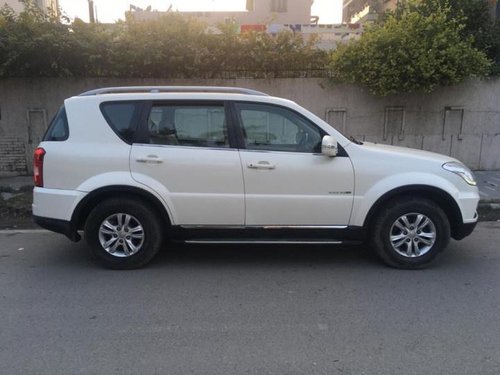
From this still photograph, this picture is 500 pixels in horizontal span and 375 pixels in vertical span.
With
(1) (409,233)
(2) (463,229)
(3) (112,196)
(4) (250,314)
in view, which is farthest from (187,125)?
(2) (463,229)

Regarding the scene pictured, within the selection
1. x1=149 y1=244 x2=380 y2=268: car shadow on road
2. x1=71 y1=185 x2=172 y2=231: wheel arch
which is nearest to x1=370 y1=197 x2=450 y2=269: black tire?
x1=149 y1=244 x2=380 y2=268: car shadow on road

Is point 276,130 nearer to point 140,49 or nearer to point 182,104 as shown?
point 182,104

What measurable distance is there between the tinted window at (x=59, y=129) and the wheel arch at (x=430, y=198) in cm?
321

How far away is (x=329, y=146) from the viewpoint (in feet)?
15.3

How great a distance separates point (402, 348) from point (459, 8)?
9629 mm

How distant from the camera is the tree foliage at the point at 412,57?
29.6 ft

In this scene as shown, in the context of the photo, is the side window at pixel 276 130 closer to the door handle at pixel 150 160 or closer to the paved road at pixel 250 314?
the door handle at pixel 150 160

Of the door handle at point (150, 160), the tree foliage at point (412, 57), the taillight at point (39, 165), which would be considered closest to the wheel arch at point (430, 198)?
the door handle at point (150, 160)

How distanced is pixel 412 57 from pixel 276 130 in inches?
214

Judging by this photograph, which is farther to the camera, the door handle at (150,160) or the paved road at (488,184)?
the paved road at (488,184)

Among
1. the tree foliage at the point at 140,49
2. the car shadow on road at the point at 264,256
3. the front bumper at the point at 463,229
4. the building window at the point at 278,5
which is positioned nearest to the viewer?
the front bumper at the point at 463,229

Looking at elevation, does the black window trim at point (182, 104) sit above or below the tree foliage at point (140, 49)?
below

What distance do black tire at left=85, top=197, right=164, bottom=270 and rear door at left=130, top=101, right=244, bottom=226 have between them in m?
0.26

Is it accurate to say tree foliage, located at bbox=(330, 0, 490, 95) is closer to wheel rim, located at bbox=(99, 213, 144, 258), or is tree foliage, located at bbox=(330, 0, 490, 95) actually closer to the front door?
the front door
